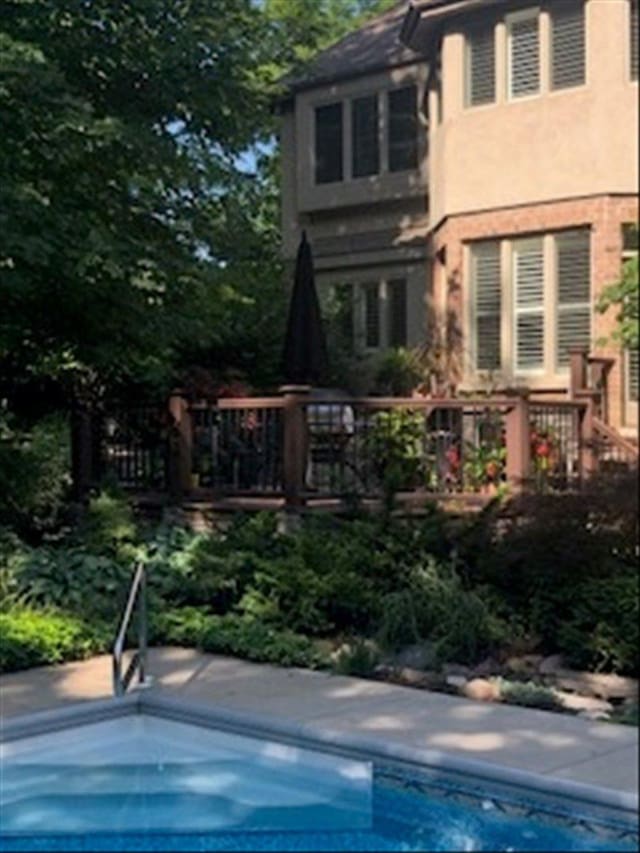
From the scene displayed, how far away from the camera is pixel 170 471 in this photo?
45.1 ft

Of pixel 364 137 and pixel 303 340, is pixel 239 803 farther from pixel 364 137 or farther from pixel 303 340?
pixel 364 137

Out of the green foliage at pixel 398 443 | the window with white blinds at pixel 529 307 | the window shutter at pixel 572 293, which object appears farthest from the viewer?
the window with white blinds at pixel 529 307

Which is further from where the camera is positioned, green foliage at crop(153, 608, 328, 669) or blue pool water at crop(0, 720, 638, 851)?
green foliage at crop(153, 608, 328, 669)

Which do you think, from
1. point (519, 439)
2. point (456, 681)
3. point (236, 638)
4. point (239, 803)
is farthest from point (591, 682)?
point (519, 439)

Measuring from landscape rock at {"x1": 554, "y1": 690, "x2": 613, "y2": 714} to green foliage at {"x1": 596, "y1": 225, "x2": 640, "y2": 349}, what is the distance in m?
2.82

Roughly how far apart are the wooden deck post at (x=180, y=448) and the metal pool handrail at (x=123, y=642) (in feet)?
15.1

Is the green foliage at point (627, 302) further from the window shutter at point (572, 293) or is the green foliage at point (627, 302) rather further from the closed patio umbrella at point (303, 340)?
the window shutter at point (572, 293)

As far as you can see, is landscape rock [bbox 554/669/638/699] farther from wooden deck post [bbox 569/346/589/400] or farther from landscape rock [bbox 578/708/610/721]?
wooden deck post [bbox 569/346/589/400]

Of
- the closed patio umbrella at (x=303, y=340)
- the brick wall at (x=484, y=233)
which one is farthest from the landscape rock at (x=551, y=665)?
the closed patio umbrella at (x=303, y=340)

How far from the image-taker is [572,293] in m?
16.1

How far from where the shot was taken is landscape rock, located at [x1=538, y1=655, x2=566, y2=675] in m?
9.23

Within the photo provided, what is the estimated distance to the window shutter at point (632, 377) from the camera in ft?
15.7

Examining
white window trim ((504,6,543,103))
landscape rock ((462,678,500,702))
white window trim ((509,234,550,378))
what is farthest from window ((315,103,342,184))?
landscape rock ((462,678,500,702))

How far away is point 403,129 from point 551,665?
13202mm
